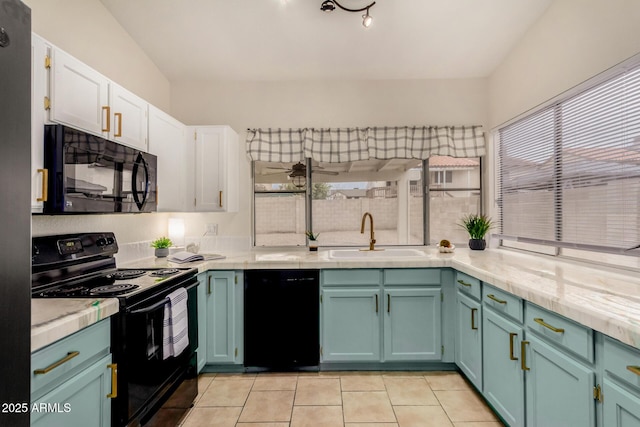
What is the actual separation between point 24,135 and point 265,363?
2.31 meters

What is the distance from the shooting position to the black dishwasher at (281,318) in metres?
2.56

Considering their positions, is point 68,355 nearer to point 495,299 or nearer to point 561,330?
point 561,330

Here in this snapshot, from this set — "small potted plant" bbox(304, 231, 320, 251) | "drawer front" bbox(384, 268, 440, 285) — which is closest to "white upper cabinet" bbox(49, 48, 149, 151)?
"small potted plant" bbox(304, 231, 320, 251)

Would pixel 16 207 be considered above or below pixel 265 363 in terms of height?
above

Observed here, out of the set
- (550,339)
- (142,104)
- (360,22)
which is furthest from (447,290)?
(142,104)

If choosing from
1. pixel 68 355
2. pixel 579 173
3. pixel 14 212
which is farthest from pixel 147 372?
pixel 579 173

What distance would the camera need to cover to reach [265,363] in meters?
2.57

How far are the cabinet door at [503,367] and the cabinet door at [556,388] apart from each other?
0.08 meters

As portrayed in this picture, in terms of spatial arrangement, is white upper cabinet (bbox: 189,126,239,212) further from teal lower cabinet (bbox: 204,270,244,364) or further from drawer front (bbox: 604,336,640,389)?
drawer front (bbox: 604,336,640,389)

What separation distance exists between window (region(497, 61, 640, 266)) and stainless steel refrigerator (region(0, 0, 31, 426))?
2.53 metres

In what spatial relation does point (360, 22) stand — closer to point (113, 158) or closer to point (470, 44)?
point (470, 44)

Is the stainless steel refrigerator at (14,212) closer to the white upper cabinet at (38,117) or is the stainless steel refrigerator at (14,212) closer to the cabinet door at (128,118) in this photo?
the white upper cabinet at (38,117)

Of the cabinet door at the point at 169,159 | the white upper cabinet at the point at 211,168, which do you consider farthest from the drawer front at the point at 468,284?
the cabinet door at the point at 169,159

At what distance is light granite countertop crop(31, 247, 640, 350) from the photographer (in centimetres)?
114
